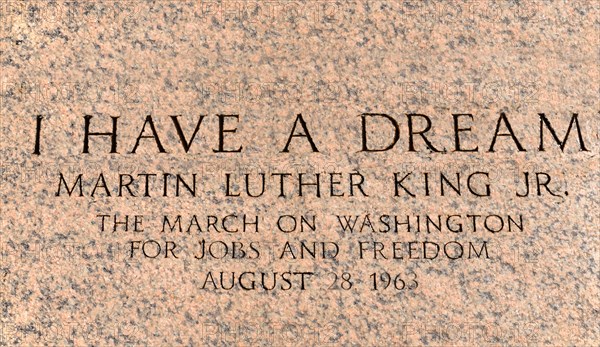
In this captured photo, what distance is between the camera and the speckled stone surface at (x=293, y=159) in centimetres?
286

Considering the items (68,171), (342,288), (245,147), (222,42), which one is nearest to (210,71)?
(222,42)

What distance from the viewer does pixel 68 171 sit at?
2959 millimetres

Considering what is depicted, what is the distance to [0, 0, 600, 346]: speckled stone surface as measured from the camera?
286 cm

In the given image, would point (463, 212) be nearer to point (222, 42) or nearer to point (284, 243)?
point (284, 243)

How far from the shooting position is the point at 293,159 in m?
2.97

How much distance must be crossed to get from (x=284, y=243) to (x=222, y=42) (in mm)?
784

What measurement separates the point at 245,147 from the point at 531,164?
1026 mm

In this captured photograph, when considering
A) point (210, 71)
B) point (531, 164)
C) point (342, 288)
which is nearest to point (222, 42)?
point (210, 71)

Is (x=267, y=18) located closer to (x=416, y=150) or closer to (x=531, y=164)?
(x=416, y=150)

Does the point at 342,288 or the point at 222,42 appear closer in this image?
the point at 342,288

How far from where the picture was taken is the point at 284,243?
2.91 meters

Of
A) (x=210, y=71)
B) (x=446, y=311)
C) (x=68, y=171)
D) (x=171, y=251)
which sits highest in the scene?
(x=210, y=71)

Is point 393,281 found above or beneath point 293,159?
beneath

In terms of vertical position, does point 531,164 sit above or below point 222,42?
below
